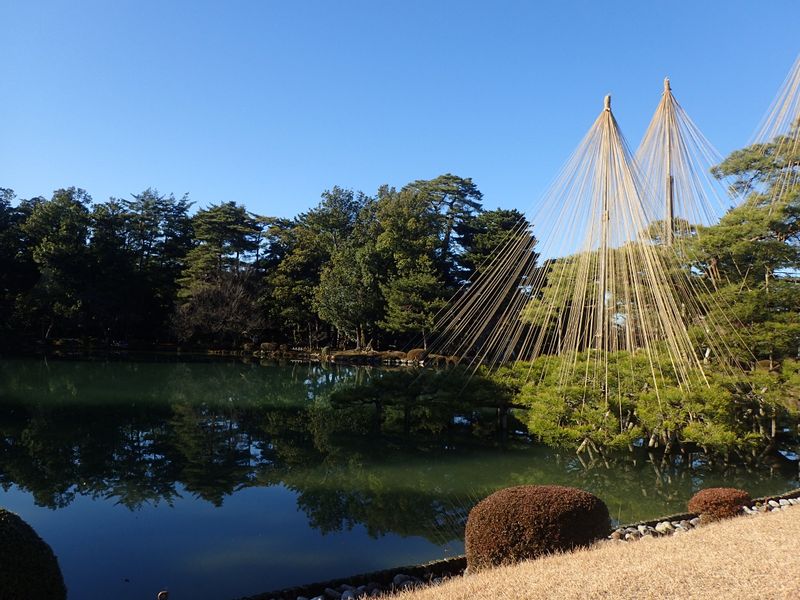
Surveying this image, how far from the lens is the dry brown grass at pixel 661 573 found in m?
2.76

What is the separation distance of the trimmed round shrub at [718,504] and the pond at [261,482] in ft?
4.16

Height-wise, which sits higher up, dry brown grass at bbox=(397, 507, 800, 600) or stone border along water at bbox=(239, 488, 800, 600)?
dry brown grass at bbox=(397, 507, 800, 600)

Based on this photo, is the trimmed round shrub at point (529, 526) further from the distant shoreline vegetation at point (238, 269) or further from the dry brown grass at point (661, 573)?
the distant shoreline vegetation at point (238, 269)

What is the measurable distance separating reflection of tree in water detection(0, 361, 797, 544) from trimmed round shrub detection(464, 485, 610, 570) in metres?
1.69

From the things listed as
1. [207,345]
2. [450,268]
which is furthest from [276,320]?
[450,268]

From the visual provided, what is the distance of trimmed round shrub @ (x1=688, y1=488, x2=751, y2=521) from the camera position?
5.24m

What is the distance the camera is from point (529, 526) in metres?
4.11

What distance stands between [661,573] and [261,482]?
580 centimetres

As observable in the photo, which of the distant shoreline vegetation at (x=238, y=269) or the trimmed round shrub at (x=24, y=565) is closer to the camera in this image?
the trimmed round shrub at (x=24, y=565)

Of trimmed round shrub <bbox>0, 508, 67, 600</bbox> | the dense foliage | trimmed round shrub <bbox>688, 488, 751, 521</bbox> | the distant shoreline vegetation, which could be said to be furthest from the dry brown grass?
the distant shoreline vegetation

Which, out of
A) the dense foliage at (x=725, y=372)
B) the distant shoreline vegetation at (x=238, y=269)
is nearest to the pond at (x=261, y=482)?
the dense foliage at (x=725, y=372)

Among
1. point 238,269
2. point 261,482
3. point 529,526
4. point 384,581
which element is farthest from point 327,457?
point 238,269

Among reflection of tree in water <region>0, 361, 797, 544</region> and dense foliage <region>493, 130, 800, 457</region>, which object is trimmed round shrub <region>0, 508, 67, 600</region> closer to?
reflection of tree in water <region>0, 361, 797, 544</region>

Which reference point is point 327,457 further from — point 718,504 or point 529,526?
point 718,504
